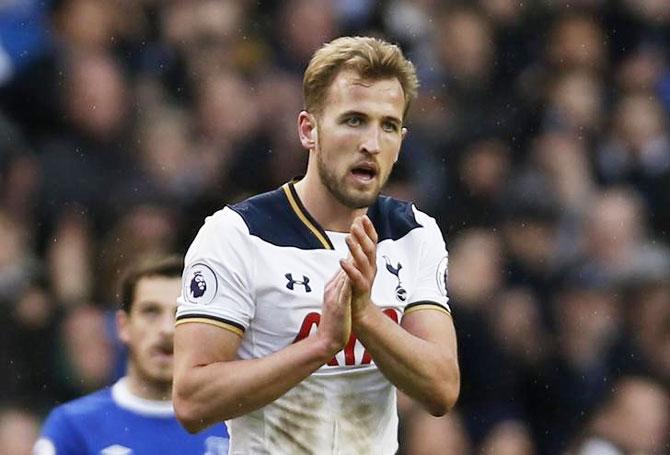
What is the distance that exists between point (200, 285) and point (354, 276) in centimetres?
45

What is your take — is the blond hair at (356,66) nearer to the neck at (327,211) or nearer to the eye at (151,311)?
the neck at (327,211)

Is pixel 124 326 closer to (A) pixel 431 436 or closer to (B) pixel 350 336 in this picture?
(B) pixel 350 336

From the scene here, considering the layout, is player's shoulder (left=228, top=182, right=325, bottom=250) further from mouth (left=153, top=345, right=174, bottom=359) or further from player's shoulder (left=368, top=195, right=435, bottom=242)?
mouth (left=153, top=345, right=174, bottom=359)

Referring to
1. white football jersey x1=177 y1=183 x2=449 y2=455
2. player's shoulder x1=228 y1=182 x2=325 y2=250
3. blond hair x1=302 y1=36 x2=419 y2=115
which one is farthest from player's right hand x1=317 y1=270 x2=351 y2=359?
blond hair x1=302 y1=36 x2=419 y2=115

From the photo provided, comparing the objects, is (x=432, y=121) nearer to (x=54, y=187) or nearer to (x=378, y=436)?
(x=54, y=187)

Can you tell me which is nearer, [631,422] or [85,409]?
[85,409]

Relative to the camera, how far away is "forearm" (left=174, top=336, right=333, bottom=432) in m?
3.83

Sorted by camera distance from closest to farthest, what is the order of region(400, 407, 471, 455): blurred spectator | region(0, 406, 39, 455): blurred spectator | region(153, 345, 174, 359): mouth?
1. region(153, 345, 174, 359): mouth
2. region(0, 406, 39, 455): blurred spectator
3. region(400, 407, 471, 455): blurred spectator

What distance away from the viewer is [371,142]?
4062 mm

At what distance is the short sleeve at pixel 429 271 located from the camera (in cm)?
425

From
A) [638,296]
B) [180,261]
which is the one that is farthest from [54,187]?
[638,296]

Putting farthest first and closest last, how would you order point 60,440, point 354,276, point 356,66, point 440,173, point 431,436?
point 440,173 < point 431,436 < point 60,440 < point 356,66 < point 354,276

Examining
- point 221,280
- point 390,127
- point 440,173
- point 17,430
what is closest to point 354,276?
point 221,280

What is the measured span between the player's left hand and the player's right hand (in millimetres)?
24
